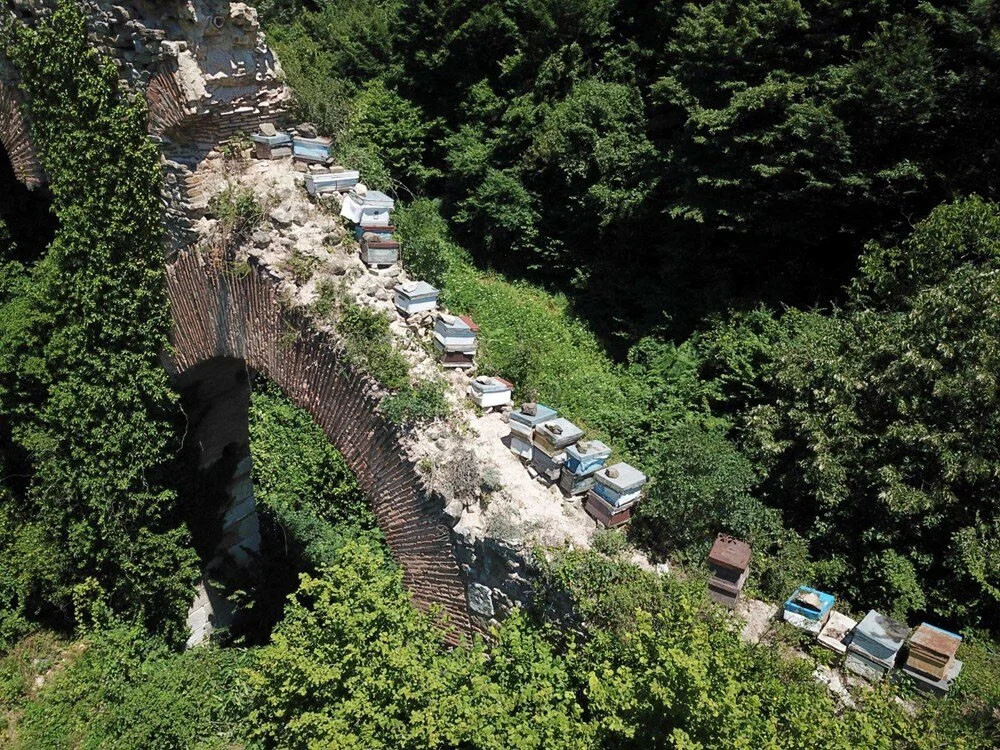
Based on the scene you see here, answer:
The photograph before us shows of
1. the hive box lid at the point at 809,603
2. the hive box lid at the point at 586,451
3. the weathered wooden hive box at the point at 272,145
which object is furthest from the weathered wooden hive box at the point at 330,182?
the hive box lid at the point at 809,603

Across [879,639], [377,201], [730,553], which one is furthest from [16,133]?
[879,639]

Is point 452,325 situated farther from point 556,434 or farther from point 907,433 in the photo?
point 907,433

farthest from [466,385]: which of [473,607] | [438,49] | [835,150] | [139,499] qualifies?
[438,49]

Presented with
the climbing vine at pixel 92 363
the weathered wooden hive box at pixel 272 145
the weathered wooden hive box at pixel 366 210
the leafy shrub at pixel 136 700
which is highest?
the weathered wooden hive box at pixel 272 145

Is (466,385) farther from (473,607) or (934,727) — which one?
(934,727)

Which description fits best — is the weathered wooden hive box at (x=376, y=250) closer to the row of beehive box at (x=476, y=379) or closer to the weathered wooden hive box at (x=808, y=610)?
the row of beehive box at (x=476, y=379)

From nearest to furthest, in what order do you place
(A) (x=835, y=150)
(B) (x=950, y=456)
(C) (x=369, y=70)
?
1. (B) (x=950, y=456)
2. (A) (x=835, y=150)
3. (C) (x=369, y=70)
